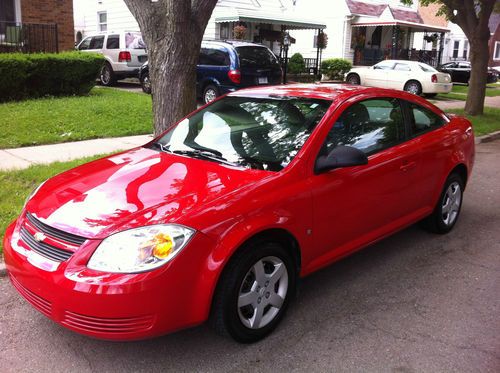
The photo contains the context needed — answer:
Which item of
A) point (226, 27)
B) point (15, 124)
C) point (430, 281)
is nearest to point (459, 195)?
point (430, 281)

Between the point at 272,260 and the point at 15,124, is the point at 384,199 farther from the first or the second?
the point at 15,124

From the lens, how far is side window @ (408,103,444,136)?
4824 mm

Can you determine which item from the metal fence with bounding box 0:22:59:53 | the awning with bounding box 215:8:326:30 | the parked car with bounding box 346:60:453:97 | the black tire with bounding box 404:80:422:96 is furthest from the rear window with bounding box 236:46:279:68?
the black tire with bounding box 404:80:422:96

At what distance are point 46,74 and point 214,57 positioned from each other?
167 inches

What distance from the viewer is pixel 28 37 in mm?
13578

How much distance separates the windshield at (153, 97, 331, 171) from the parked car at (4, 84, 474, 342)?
1 cm

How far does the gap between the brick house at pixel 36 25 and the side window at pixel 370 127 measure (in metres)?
11.5

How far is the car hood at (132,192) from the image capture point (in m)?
3.00

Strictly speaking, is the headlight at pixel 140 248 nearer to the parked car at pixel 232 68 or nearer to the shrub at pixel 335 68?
the parked car at pixel 232 68

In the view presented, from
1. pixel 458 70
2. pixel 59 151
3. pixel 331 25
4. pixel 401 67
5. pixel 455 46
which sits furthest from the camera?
pixel 455 46

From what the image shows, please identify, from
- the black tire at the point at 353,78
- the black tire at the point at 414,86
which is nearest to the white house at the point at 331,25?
the black tire at the point at 353,78

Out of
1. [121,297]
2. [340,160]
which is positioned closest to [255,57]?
[340,160]

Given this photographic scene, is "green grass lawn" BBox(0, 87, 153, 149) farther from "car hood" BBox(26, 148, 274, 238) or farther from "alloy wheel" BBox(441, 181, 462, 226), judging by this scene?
Result: "alloy wheel" BBox(441, 181, 462, 226)

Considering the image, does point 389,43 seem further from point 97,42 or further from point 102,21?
A: point 97,42
